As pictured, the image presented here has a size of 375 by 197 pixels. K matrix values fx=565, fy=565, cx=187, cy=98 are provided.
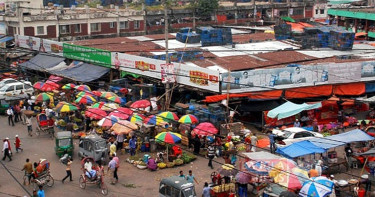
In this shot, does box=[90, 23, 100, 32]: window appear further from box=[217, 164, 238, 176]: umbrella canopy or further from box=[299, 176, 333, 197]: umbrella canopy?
box=[299, 176, 333, 197]: umbrella canopy

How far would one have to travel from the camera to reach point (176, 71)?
31.1 m

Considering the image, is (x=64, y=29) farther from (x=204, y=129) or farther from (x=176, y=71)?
(x=204, y=129)

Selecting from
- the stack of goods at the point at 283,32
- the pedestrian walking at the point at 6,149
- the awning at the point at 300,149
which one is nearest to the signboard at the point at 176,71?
the awning at the point at 300,149

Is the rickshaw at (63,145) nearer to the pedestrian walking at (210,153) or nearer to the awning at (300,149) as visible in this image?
the pedestrian walking at (210,153)

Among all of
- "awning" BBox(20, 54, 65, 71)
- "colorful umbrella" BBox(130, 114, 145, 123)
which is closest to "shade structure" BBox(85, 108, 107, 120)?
"colorful umbrella" BBox(130, 114, 145, 123)

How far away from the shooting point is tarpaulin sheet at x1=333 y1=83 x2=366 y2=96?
31812mm

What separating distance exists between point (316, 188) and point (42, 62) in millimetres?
29865

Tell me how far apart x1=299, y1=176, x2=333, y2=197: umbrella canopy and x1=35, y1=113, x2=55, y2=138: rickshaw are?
14900 mm

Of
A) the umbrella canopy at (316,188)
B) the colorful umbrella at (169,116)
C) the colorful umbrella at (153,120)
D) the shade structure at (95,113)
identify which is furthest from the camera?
the shade structure at (95,113)

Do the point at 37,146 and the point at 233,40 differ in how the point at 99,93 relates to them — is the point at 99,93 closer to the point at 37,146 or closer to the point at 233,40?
the point at 37,146

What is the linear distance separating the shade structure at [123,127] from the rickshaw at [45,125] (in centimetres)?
469

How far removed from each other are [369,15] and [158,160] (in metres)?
32.1

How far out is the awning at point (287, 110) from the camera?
27719 mm

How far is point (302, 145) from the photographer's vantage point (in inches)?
855
